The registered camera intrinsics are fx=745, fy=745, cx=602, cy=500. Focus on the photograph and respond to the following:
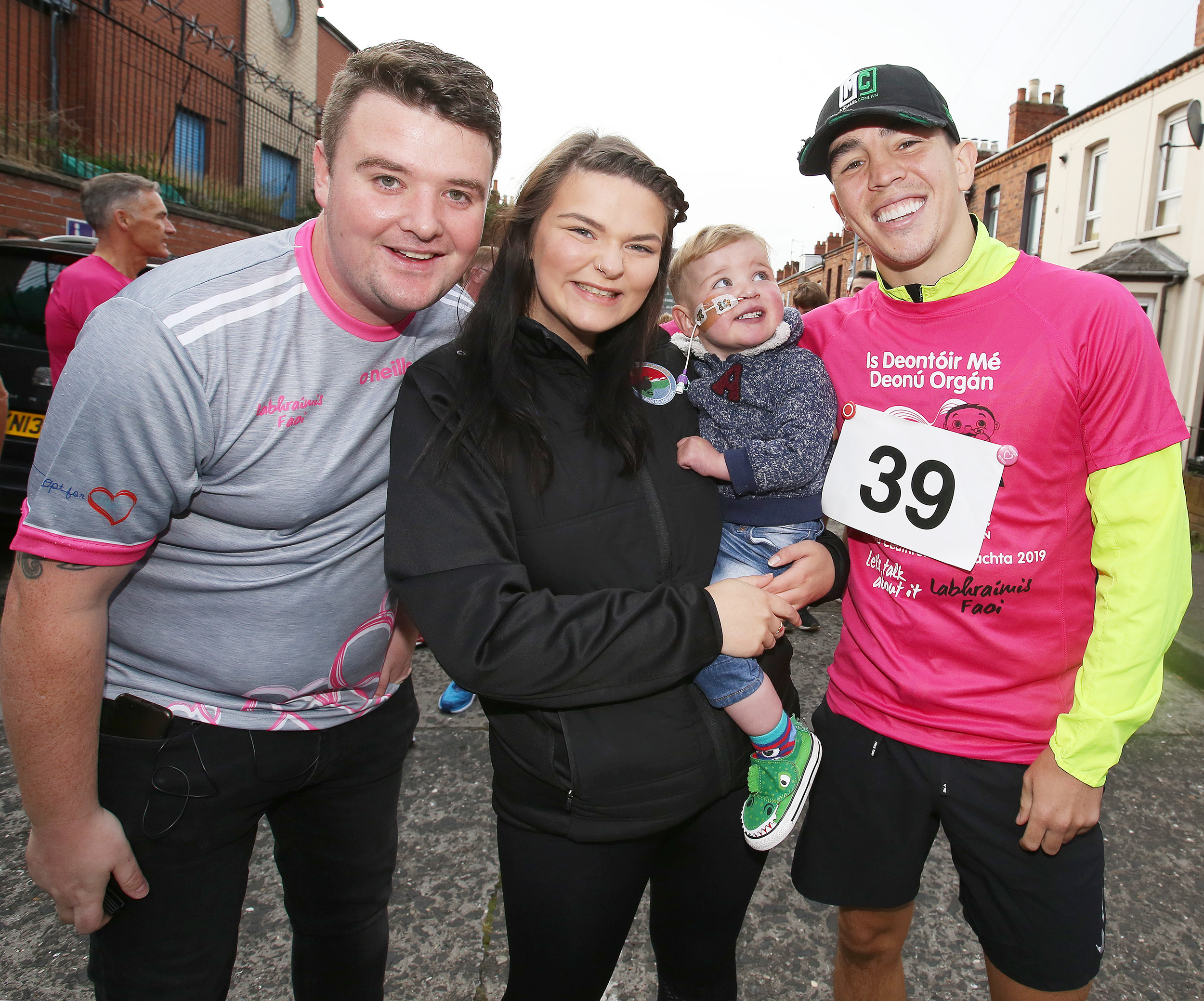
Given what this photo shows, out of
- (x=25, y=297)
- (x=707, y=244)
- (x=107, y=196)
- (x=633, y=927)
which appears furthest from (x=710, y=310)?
(x=25, y=297)

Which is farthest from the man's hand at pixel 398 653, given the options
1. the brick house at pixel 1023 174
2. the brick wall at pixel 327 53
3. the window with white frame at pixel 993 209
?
the brick wall at pixel 327 53

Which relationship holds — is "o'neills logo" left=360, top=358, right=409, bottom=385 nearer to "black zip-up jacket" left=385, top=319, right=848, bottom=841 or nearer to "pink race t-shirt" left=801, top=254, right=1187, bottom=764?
"black zip-up jacket" left=385, top=319, right=848, bottom=841

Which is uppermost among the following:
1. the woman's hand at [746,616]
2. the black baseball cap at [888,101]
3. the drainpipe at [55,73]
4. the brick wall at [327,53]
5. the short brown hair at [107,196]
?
the brick wall at [327,53]

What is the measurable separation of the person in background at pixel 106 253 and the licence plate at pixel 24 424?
303mm

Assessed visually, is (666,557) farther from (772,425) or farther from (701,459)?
(772,425)

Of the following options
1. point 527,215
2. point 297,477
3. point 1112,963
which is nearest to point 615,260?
point 527,215

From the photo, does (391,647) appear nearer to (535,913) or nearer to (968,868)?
(535,913)

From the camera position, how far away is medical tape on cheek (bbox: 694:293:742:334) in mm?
2145

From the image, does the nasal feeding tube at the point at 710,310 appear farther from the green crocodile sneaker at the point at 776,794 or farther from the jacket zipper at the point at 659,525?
the green crocodile sneaker at the point at 776,794

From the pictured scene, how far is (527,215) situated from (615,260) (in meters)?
0.25

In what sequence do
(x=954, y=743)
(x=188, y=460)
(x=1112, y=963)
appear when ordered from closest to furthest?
(x=188, y=460), (x=954, y=743), (x=1112, y=963)

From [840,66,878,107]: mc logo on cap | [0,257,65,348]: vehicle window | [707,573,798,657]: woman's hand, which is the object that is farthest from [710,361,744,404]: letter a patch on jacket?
[0,257,65,348]: vehicle window

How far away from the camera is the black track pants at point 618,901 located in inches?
62.0

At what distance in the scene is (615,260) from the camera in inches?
65.7
